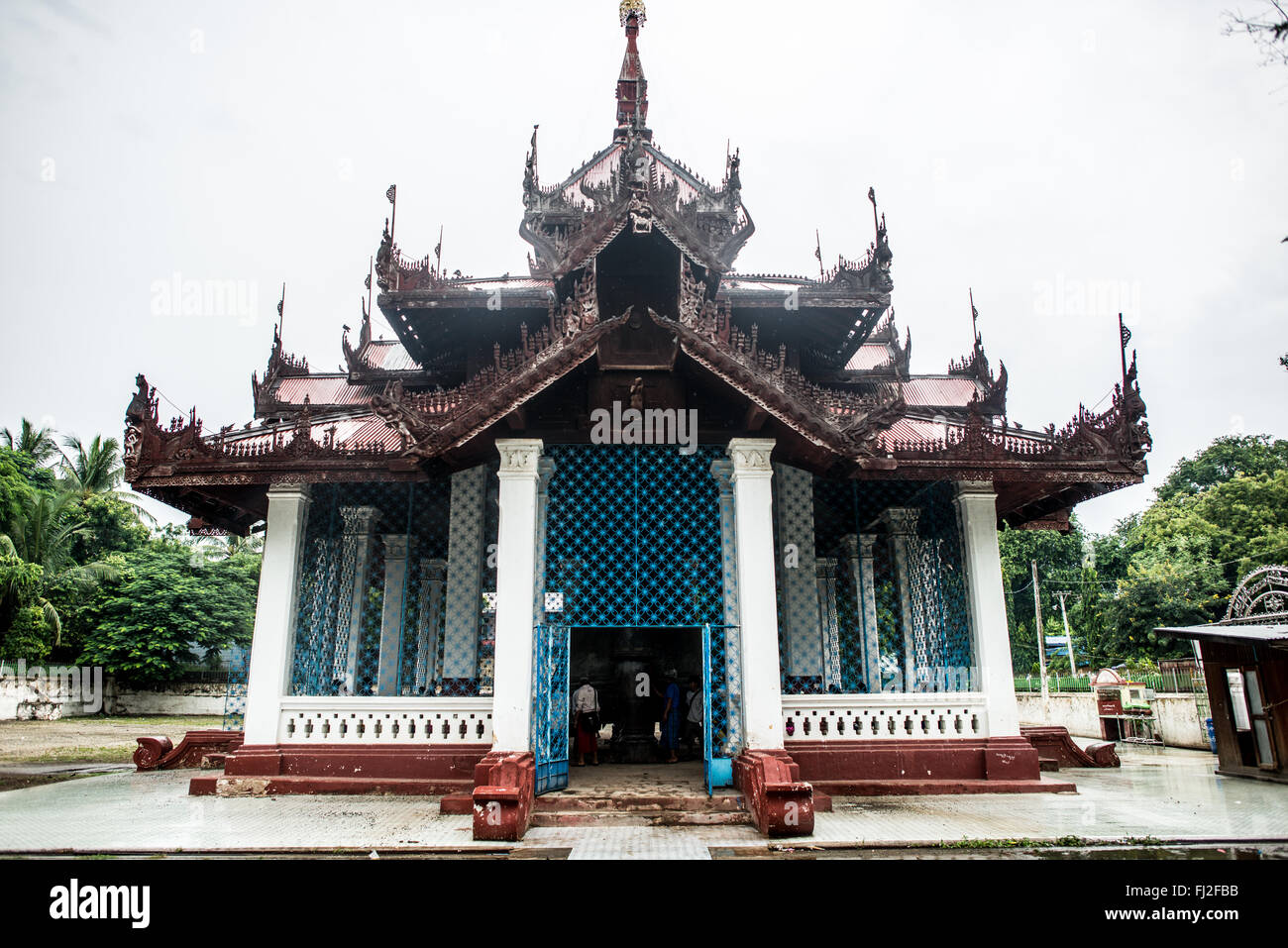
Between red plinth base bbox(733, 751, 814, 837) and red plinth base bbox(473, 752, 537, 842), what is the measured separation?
232 centimetres

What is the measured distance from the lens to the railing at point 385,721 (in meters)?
10.3

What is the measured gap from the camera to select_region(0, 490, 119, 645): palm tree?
32750 millimetres

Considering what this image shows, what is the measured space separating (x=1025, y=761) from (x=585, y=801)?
225 inches

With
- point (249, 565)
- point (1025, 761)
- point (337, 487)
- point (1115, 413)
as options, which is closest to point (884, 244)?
point (1115, 413)

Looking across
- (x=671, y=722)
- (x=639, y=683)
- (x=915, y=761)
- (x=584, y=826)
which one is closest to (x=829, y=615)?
(x=639, y=683)

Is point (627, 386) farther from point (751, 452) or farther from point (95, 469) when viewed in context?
point (95, 469)

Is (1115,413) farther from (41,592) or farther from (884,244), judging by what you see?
(41,592)

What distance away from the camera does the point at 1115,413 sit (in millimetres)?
10805

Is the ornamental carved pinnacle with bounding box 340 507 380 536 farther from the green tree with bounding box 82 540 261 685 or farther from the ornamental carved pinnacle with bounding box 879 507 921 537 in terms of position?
the green tree with bounding box 82 540 261 685

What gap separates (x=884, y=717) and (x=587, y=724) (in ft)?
14.3

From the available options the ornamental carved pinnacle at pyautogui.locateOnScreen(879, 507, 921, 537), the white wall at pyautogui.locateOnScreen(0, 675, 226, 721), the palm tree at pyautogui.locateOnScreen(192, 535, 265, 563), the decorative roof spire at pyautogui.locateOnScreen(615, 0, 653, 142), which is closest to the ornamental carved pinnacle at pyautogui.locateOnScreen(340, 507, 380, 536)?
the ornamental carved pinnacle at pyautogui.locateOnScreen(879, 507, 921, 537)

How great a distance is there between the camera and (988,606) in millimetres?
10961

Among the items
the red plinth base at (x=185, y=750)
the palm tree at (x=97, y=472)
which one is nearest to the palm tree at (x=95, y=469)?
the palm tree at (x=97, y=472)

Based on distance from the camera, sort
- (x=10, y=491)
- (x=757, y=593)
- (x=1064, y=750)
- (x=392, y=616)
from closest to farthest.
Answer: (x=757, y=593)
(x=1064, y=750)
(x=392, y=616)
(x=10, y=491)
